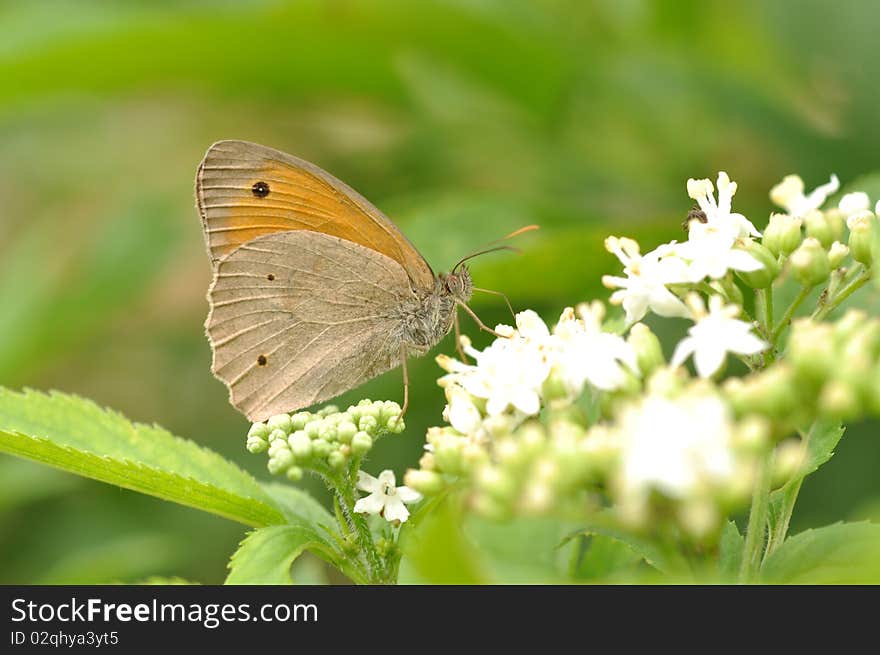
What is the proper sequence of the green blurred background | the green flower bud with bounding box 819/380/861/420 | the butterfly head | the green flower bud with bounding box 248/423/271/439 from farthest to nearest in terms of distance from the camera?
the green blurred background
the butterfly head
the green flower bud with bounding box 248/423/271/439
the green flower bud with bounding box 819/380/861/420

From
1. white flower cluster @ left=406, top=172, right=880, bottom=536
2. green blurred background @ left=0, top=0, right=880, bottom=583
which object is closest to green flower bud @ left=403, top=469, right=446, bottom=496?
white flower cluster @ left=406, top=172, right=880, bottom=536

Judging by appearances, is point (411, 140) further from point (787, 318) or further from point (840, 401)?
point (840, 401)

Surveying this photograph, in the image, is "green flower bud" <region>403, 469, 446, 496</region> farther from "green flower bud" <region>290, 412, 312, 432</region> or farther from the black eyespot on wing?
the black eyespot on wing

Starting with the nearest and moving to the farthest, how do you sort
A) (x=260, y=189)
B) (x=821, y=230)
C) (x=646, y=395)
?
(x=646, y=395), (x=821, y=230), (x=260, y=189)

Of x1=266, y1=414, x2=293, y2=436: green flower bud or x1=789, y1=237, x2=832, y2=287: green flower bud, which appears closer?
x1=789, y1=237, x2=832, y2=287: green flower bud

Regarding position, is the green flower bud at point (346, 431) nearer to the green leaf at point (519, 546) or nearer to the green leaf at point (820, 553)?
the green leaf at point (519, 546)

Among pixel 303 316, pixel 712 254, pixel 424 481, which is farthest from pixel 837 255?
pixel 303 316

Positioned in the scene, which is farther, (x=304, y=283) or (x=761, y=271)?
(x=304, y=283)
